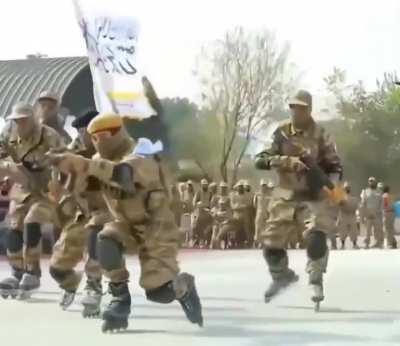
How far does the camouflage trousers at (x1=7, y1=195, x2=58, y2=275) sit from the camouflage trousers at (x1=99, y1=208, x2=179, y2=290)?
61.9 inches

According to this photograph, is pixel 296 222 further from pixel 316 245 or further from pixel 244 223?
pixel 244 223

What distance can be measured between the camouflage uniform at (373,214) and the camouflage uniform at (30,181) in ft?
28.5

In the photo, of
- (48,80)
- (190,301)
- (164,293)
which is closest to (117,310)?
(164,293)

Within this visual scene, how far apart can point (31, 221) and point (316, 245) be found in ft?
5.90

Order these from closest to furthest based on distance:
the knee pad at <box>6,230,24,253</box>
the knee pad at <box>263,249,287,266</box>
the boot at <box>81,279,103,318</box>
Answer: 1. the boot at <box>81,279,103,318</box>
2. the knee pad at <box>263,249,287,266</box>
3. the knee pad at <box>6,230,24,253</box>

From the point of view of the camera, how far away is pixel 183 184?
561 inches

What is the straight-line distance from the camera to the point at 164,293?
4.90m

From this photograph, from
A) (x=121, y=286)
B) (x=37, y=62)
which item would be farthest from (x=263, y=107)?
(x=121, y=286)

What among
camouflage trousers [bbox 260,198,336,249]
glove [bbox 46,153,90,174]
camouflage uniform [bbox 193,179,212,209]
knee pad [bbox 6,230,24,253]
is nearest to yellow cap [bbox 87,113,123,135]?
glove [bbox 46,153,90,174]

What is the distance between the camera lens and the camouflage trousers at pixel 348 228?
48.7 ft

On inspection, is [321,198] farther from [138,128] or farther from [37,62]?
[37,62]

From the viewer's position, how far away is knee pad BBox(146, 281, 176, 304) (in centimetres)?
489

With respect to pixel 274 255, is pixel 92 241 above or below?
above

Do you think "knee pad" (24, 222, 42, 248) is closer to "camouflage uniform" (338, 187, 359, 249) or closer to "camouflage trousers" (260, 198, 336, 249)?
"camouflage trousers" (260, 198, 336, 249)
